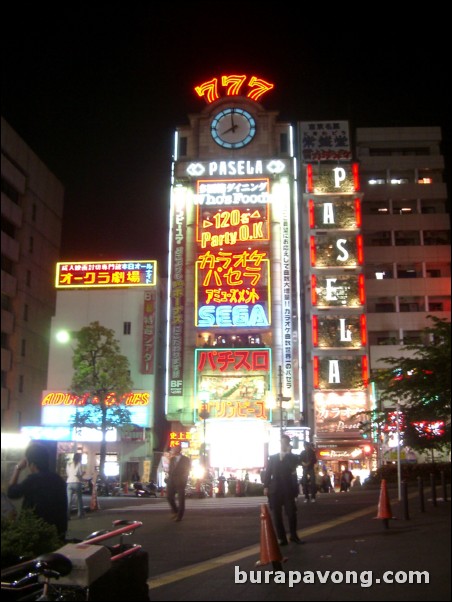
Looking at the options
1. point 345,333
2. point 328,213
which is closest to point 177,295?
point 345,333

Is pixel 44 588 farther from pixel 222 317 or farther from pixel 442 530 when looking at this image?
pixel 222 317

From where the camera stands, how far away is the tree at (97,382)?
4175cm

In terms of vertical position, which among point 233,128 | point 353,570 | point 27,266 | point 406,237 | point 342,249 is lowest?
point 353,570

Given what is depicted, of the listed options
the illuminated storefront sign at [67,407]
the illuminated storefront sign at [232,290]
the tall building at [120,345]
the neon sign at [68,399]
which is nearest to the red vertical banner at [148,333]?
the tall building at [120,345]

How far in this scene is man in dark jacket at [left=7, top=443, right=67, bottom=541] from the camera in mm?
4910

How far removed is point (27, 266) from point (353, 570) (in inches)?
1992

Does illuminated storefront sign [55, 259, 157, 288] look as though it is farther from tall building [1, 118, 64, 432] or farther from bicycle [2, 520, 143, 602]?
bicycle [2, 520, 143, 602]

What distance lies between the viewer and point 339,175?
5012 centimetres

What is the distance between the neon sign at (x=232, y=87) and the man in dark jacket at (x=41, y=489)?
2054 inches

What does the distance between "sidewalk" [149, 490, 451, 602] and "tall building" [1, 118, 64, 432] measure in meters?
40.3

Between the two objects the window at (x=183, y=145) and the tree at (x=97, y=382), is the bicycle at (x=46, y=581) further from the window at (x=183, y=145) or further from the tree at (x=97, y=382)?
the window at (x=183, y=145)

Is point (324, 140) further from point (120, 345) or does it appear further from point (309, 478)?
point (309, 478)

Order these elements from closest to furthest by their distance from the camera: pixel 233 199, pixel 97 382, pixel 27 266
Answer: pixel 97 382, pixel 233 199, pixel 27 266

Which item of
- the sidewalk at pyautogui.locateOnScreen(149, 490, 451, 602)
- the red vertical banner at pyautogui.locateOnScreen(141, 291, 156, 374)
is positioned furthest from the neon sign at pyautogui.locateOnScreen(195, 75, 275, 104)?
the sidewalk at pyautogui.locateOnScreen(149, 490, 451, 602)
